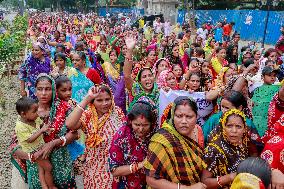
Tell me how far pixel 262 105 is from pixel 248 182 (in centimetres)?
240

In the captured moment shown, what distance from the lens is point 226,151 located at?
2.80 meters

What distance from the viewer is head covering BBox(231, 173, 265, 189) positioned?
1.78 metres

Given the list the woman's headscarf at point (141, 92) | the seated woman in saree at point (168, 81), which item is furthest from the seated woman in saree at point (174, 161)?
the seated woman in saree at point (168, 81)

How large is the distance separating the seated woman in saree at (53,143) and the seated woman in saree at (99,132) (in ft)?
0.58

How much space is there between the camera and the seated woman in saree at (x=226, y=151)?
2684 mm

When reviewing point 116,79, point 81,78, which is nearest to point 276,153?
point 81,78

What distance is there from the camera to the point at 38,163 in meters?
3.46

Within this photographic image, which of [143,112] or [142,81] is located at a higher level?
[142,81]

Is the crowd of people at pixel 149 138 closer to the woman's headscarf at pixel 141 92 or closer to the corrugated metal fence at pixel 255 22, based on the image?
the woman's headscarf at pixel 141 92

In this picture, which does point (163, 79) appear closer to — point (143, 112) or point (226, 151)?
point (143, 112)

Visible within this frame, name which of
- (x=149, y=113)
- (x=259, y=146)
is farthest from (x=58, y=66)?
(x=259, y=146)

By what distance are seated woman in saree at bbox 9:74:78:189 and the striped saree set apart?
1.12m

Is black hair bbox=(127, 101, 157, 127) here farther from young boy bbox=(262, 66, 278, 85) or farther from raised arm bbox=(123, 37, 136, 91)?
young boy bbox=(262, 66, 278, 85)

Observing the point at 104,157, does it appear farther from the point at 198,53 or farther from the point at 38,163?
the point at 198,53
